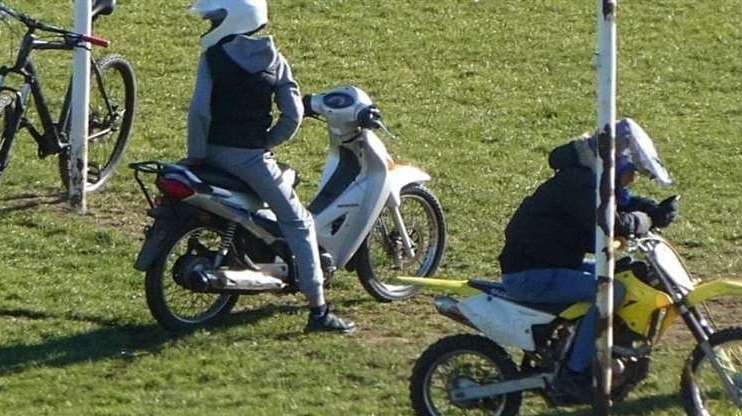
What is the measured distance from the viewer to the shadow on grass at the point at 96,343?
8.97 metres

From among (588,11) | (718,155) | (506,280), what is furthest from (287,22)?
(506,280)

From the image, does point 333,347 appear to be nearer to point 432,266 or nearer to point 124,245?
point 432,266

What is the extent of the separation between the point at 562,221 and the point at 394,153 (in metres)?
5.12

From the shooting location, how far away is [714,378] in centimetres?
787

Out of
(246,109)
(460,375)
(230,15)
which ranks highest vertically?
(230,15)

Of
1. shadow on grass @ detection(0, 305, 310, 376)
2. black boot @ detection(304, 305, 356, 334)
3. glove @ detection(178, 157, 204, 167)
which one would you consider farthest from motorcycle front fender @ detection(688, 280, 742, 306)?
glove @ detection(178, 157, 204, 167)

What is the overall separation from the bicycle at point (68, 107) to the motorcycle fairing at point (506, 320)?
3.96 metres

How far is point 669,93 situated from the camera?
14625 mm

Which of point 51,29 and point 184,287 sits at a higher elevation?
point 51,29

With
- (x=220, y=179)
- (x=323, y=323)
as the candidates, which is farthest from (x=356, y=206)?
(x=220, y=179)

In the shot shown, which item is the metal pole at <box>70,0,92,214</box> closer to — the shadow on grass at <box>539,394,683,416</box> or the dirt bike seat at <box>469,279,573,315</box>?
the dirt bike seat at <box>469,279,573,315</box>

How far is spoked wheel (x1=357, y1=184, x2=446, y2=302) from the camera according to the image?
9.98 meters

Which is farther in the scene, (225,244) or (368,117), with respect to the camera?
(368,117)

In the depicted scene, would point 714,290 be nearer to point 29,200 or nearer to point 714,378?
point 714,378
